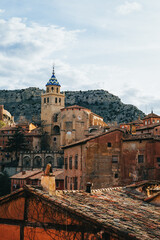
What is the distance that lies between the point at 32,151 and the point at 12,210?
81.1 m

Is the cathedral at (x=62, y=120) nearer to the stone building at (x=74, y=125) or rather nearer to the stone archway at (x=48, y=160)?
the stone building at (x=74, y=125)

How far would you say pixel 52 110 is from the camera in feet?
346

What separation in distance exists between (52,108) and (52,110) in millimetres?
692

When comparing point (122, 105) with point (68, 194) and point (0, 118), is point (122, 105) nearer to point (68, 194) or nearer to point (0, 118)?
point (0, 118)

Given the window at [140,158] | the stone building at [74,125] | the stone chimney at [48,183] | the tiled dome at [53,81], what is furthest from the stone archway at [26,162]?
the stone chimney at [48,183]

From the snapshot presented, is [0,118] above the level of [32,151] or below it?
above

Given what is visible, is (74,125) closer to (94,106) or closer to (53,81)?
(53,81)

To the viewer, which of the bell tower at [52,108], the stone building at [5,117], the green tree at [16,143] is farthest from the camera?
the stone building at [5,117]

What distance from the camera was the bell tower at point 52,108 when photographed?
103 m

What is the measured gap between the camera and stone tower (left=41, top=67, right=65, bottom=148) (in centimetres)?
10112

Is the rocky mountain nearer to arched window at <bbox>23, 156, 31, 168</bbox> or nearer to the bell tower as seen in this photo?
the bell tower

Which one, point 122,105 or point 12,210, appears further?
point 122,105

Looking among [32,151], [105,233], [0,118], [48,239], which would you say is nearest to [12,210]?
[48,239]

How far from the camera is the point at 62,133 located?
94.8 m
